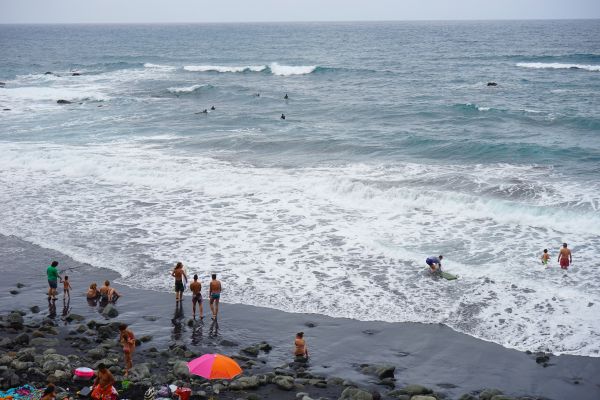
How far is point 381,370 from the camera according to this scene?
14.0m

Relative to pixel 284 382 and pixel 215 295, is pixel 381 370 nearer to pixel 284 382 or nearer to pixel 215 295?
pixel 284 382

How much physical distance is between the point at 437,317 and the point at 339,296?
3.05 m

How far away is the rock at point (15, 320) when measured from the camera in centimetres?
1604

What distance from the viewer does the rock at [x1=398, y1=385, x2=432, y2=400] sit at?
13.1 metres

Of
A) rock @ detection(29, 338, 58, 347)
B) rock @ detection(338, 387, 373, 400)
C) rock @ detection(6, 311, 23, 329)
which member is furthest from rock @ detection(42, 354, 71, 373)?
rock @ detection(338, 387, 373, 400)

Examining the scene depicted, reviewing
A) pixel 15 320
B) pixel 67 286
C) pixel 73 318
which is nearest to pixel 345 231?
pixel 67 286

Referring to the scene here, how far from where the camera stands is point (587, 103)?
48406 millimetres

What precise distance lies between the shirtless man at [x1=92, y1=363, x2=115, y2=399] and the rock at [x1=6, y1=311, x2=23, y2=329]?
16.3 ft

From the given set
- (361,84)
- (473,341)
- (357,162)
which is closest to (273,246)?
(473,341)

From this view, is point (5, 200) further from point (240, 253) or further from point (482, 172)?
point (482, 172)

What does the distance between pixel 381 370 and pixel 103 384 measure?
621 cm

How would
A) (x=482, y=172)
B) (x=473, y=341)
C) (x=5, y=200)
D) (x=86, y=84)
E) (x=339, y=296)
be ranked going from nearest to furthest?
(x=473, y=341) < (x=339, y=296) < (x=5, y=200) < (x=482, y=172) < (x=86, y=84)

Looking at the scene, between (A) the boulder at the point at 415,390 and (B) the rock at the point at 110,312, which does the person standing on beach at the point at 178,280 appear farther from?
(A) the boulder at the point at 415,390

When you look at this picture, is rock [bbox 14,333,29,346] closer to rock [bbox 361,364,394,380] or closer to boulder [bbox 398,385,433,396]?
rock [bbox 361,364,394,380]
